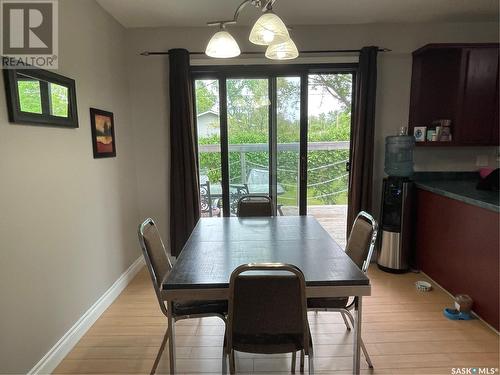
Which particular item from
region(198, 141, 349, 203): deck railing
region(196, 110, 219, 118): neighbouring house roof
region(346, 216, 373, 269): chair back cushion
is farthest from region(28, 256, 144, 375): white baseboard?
region(346, 216, 373, 269): chair back cushion

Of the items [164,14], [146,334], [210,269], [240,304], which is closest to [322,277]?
[240,304]

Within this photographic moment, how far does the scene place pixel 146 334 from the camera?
7.08ft

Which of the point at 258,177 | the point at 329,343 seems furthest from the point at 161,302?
the point at 258,177

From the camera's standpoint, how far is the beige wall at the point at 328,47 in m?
3.09

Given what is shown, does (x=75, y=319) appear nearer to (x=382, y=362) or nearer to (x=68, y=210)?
(x=68, y=210)

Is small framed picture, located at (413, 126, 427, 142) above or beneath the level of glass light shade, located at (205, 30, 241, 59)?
beneath

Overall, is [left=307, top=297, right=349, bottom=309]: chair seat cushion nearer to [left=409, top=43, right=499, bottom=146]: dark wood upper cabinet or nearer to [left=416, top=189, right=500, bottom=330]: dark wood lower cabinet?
[left=416, top=189, right=500, bottom=330]: dark wood lower cabinet

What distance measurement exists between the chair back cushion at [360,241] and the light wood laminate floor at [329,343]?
2.09 ft

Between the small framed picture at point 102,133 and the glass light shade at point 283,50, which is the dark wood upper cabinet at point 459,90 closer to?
the glass light shade at point 283,50

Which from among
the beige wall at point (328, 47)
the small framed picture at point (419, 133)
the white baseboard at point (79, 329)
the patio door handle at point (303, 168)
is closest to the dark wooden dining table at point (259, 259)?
the white baseboard at point (79, 329)

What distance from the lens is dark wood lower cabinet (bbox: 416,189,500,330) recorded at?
2.15 metres

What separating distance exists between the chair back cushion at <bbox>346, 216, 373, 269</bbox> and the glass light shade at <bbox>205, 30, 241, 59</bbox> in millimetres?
1308

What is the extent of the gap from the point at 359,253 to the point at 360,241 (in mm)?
77

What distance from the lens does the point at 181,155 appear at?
3113 mm
